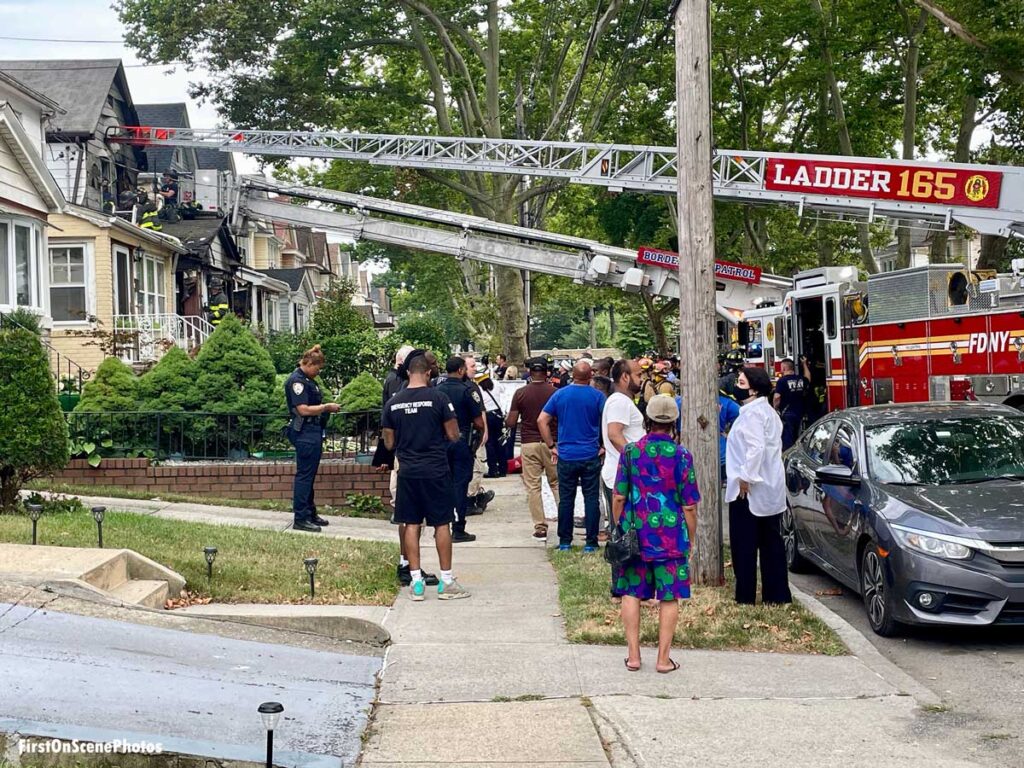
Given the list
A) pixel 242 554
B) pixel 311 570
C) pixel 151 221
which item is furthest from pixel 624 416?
pixel 151 221

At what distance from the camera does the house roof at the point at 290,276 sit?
50875mm

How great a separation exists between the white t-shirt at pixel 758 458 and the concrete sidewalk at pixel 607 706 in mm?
1404

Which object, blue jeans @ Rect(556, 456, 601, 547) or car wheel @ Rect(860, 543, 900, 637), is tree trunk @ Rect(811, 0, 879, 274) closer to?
blue jeans @ Rect(556, 456, 601, 547)

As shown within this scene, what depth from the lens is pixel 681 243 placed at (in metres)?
9.60

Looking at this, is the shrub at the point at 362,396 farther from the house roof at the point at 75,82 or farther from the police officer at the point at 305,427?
the house roof at the point at 75,82

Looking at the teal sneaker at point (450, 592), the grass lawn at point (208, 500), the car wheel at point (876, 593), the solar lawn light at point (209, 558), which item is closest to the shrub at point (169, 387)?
the grass lawn at point (208, 500)

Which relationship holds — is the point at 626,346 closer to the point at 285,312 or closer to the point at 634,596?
the point at 285,312

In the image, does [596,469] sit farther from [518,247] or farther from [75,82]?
[75,82]

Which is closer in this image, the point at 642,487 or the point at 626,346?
the point at 642,487

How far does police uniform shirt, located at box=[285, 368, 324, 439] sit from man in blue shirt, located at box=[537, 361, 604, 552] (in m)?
2.36

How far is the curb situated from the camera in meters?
6.79

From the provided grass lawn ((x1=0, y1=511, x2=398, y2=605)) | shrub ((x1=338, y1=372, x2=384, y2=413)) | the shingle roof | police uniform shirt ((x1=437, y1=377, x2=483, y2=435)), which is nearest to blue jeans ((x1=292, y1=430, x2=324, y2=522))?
grass lawn ((x1=0, y1=511, x2=398, y2=605))

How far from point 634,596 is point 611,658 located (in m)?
0.53

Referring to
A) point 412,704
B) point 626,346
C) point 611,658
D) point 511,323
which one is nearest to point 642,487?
point 611,658
